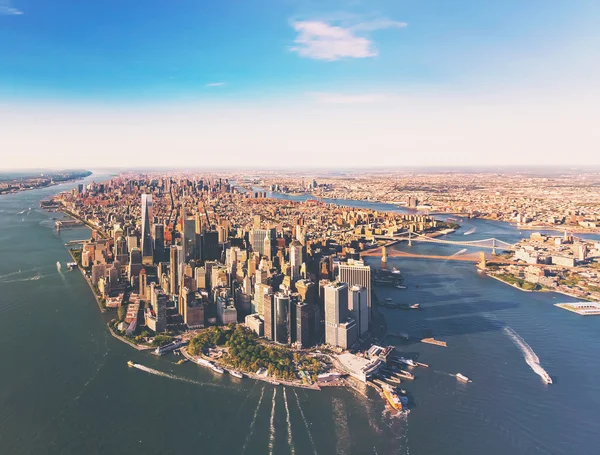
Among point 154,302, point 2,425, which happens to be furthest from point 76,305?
point 2,425

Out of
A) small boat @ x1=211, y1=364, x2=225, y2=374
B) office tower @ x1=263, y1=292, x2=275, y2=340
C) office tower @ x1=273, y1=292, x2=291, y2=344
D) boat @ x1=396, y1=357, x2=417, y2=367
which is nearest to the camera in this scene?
small boat @ x1=211, y1=364, x2=225, y2=374

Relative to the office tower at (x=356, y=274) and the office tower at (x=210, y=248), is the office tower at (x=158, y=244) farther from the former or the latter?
the office tower at (x=356, y=274)

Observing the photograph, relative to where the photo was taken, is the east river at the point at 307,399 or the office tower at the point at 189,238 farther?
the office tower at the point at 189,238

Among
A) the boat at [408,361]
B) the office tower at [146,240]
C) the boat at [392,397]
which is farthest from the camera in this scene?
the office tower at [146,240]

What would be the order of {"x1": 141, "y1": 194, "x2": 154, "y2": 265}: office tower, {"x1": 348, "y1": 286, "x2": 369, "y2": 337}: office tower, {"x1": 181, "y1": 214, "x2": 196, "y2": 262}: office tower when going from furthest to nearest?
1. {"x1": 141, "y1": 194, "x2": 154, "y2": 265}: office tower
2. {"x1": 181, "y1": 214, "x2": 196, "y2": 262}: office tower
3. {"x1": 348, "y1": 286, "x2": 369, "y2": 337}: office tower

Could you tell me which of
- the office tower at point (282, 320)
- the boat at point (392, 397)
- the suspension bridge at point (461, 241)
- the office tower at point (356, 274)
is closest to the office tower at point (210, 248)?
the office tower at point (356, 274)

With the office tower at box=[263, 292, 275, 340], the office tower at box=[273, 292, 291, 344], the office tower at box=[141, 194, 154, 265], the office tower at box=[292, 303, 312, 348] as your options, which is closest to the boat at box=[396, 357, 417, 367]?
the office tower at box=[292, 303, 312, 348]

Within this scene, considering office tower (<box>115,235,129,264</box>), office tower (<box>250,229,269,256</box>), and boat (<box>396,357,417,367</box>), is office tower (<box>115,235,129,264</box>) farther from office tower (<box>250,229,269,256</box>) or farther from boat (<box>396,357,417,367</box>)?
boat (<box>396,357,417,367</box>)

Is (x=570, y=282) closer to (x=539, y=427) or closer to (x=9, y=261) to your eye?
(x=539, y=427)
